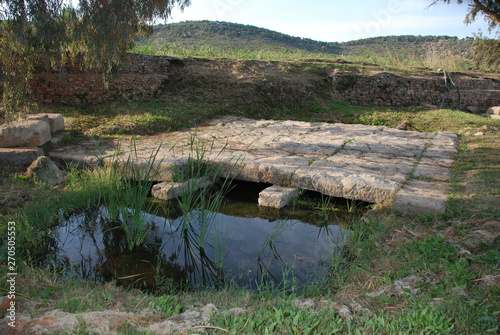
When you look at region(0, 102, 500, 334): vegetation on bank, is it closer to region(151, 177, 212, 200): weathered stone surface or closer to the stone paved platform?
the stone paved platform

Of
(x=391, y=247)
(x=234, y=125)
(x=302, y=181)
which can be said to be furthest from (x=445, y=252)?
(x=234, y=125)

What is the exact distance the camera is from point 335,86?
41.4ft

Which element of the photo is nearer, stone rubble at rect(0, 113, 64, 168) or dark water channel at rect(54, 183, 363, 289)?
dark water channel at rect(54, 183, 363, 289)

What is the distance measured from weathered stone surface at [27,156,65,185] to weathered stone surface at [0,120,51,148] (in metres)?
1.00

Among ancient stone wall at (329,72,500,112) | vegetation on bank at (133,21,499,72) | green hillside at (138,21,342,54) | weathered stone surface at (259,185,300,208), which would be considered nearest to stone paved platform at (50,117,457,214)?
weathered stone surface at (259,185,300,208)

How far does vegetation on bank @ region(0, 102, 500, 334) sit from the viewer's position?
237cm

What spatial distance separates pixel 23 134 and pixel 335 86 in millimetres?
9320

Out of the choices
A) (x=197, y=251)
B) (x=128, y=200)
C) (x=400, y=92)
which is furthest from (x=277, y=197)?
(x=400, y=92)

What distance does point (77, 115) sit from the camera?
28.4 ft

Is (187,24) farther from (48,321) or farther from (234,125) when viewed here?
(48,321)

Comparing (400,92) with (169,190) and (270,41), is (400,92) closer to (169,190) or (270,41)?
(169,190)

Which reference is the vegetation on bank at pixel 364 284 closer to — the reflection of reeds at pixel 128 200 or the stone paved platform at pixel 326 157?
the reflection of reeds at pixel 128 200

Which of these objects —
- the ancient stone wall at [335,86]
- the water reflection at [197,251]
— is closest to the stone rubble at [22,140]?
the water reflection at [197,251]

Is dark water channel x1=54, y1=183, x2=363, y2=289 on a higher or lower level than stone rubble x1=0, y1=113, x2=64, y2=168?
lower
